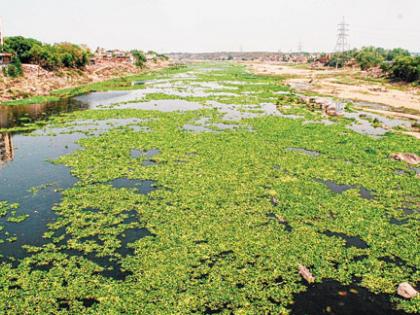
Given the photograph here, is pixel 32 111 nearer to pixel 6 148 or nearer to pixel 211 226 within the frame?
pixel 6 148

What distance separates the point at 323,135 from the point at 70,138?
1166 inches

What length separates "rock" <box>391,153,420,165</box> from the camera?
30.1 m

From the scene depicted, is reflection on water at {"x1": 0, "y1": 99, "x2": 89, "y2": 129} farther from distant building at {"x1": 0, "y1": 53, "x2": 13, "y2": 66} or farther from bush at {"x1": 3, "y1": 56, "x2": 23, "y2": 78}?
distant building at {"x1": 0, "y1": 53, "x2": 13, "y2": 66}

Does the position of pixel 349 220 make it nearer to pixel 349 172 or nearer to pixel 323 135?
pixel 349 172

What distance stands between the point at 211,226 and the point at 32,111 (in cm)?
4720

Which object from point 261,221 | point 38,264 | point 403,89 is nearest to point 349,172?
point 261,221

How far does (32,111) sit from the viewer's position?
5447 cm

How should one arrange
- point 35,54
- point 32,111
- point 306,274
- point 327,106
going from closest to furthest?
point 306,274, point 32,111, point 327,106, point 35,54

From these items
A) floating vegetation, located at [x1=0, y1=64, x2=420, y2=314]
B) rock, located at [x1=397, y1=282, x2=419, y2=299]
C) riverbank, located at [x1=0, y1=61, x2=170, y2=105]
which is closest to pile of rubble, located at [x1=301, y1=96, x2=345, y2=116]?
floating vegetation, located at [x1=0, y1=64, x2=420, y2=314]

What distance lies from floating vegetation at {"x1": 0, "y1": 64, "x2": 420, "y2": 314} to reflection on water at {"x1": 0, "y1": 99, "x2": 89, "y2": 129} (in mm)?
12178

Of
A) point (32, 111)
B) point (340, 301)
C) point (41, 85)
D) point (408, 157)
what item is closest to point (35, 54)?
point (41, 85)

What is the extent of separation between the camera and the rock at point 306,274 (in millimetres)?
15365

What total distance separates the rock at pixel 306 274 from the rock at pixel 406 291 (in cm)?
371

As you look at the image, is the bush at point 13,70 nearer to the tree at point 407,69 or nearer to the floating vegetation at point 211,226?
the floating vegetation at point 211,226
